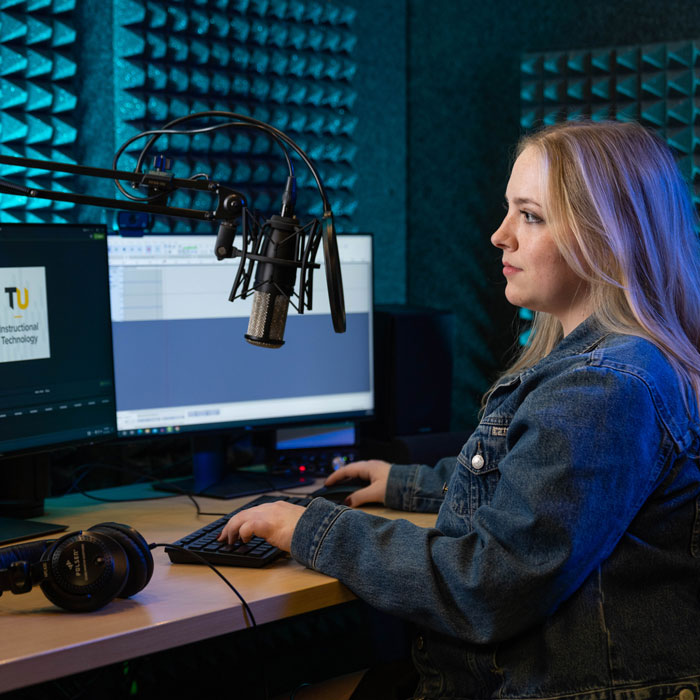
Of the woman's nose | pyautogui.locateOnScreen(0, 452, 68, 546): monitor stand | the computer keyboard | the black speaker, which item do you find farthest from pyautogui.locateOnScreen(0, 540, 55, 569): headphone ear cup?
the black speaker

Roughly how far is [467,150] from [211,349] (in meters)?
0.85

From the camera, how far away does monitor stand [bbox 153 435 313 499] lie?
5.18ft

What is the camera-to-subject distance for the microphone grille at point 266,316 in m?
1.04

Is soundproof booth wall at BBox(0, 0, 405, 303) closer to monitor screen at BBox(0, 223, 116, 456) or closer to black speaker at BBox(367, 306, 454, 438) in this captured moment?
monitor screen at BBox(0, 223, 116, 456)

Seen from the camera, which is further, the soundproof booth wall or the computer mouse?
the soundproof booth wall

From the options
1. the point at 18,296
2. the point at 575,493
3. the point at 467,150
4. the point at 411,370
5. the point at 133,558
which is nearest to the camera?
the point at 575,493

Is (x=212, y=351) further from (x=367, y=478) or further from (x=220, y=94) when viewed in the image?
(x=220, y=94)

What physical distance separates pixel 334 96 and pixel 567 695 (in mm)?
1402

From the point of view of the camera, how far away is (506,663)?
1019 mm

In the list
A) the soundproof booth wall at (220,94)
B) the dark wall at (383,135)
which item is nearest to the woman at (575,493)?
the soundproof booth wall at (220,94)

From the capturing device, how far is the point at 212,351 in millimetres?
1592

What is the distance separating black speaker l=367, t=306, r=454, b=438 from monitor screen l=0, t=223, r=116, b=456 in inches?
21.7

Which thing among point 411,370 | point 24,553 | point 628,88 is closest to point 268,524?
point 24,553

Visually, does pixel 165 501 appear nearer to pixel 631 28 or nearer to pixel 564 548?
pixel 564 548
